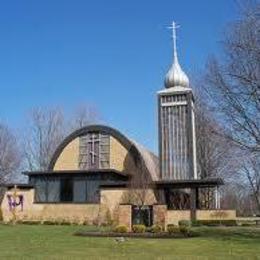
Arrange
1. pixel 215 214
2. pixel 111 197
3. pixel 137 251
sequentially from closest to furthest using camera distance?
pixel 137 251 → pixel 215 214 → pixel 111 197

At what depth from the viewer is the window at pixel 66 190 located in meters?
47.1

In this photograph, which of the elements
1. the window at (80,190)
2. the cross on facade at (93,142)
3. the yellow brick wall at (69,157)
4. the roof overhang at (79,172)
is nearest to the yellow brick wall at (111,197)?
the roof overhang at (79,172)

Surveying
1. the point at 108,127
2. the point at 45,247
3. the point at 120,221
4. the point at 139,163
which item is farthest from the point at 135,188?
the point at 45,247

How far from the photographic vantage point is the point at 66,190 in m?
→ 47.4

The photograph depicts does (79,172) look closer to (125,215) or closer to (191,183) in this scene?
(191,183)

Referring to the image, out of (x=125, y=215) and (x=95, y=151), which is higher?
(x=95, y=151)

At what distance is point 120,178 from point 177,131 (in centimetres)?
699

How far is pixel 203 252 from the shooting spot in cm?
1700

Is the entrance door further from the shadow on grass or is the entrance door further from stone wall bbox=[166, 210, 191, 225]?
stone wall bbox=[166, 210, 191, 225]

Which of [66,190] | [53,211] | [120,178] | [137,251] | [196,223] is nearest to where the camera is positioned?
[137,251]

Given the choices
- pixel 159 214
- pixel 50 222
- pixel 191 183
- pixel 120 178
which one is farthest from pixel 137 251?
pixel 120 178

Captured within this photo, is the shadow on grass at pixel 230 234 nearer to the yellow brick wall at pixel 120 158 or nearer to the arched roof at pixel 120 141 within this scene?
the arched roof at pixel 120 141

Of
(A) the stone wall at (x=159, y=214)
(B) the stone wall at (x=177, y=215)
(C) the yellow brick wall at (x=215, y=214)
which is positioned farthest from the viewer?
(B) the stone wall at (x=177, y=215)

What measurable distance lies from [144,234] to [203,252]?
7.66m
